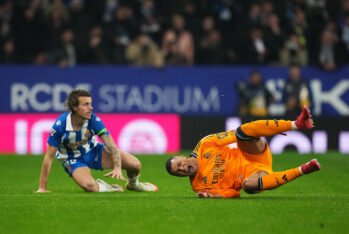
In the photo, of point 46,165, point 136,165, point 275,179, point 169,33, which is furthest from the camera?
point 169,33

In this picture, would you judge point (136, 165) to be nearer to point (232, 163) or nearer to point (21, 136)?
point (232, 163)

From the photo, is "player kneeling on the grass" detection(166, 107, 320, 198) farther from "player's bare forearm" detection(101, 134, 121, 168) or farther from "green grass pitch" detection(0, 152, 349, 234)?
"player's bare forearm" detection(101, 134, 121, 168)

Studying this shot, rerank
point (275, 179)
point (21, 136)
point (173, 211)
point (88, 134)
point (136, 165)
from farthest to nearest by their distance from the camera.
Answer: point (21, 136), point (136, 165), point (88, 134), point (275, 179), point (173, 211)

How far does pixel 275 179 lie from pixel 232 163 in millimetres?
726

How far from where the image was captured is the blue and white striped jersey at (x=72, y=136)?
475 inches

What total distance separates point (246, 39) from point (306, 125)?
11.8m

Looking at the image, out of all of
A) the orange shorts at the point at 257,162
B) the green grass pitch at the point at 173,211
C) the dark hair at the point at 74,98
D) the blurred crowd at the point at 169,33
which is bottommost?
the green grass pitch at the point at 173,211

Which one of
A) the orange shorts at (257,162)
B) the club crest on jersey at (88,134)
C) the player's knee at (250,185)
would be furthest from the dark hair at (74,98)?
the player's knee at (250,185)

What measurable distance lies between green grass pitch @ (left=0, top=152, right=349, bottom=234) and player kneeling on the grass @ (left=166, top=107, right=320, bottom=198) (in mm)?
230

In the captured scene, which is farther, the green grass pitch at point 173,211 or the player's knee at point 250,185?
the player's knee at point 250,185

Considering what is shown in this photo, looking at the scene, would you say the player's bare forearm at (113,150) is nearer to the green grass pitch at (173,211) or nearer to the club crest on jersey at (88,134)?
the club crest on jersey at (88,134)

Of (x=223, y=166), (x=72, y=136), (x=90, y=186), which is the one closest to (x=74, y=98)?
(x=72, y=136)

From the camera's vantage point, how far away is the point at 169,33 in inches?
841

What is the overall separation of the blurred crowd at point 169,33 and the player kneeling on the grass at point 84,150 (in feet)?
29.2
